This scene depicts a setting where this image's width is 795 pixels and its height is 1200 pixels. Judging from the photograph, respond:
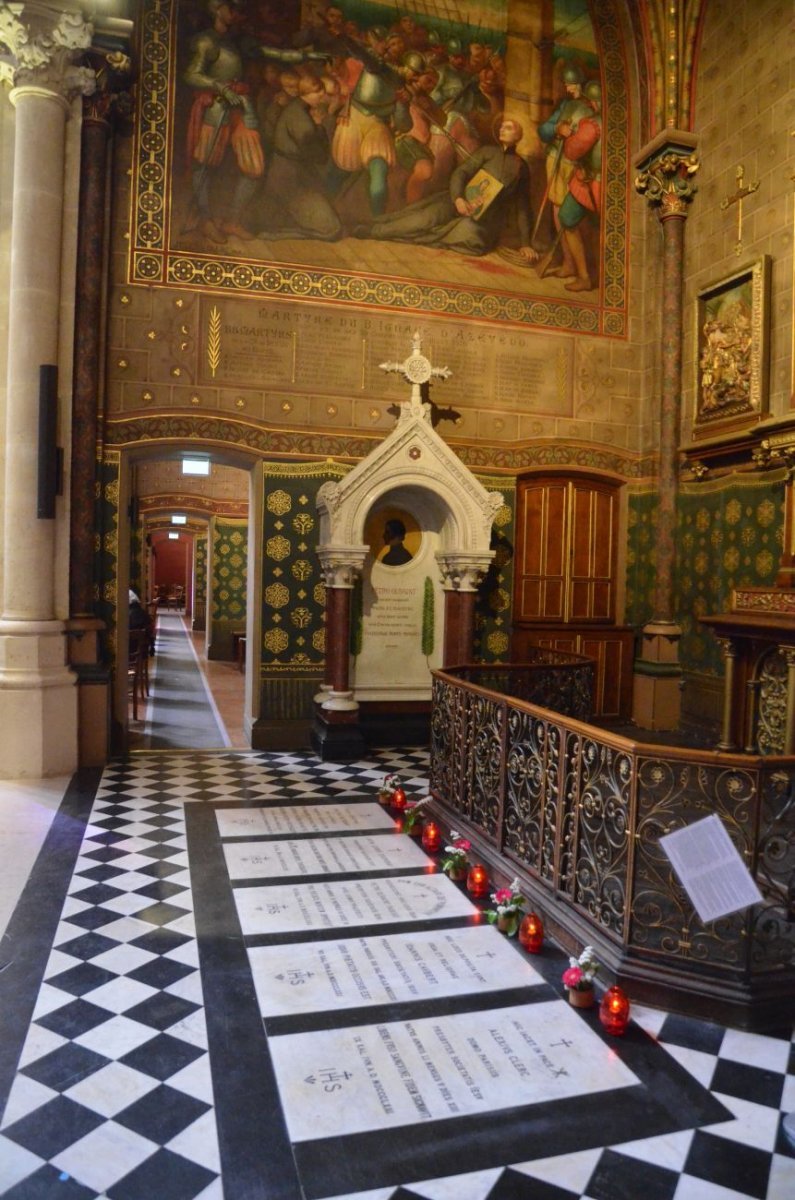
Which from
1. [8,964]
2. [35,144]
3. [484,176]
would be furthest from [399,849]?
[484,176]

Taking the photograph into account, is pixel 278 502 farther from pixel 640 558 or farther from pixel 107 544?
pixel 640 558

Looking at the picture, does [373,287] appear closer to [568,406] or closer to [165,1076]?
[568,406]

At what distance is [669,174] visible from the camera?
948cm

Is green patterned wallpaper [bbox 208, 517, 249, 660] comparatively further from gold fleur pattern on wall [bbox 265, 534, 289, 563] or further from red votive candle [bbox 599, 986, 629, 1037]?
red votive candle [bbox 599, 986, 629, 1037]

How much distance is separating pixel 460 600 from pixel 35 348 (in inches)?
182

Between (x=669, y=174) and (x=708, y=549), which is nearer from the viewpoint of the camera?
(x=708, y=549)

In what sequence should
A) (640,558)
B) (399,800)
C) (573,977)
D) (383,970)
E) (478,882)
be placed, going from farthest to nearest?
(640,558) < (399,800) < (478,882) < (383,970) < (573,977)

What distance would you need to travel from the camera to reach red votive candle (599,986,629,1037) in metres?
3.36

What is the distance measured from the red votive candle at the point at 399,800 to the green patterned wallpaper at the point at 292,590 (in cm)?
249

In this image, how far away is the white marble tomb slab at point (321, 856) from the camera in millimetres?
5137

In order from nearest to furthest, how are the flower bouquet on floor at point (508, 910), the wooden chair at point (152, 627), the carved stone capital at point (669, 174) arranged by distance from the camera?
the flower bouquet on floor at point (508, 910) → the carved stone capital at point (669, 174) → the wooden chair at point (152, 627)

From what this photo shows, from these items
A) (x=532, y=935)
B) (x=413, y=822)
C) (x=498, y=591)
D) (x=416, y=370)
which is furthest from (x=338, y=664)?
(x=532, y=935)

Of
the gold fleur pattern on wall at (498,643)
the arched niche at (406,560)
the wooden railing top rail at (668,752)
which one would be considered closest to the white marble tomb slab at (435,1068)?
the wooden railing top rail at (668,752)

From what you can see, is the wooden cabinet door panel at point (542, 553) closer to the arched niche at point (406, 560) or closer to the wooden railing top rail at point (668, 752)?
the arched niche at point (406, 560)
